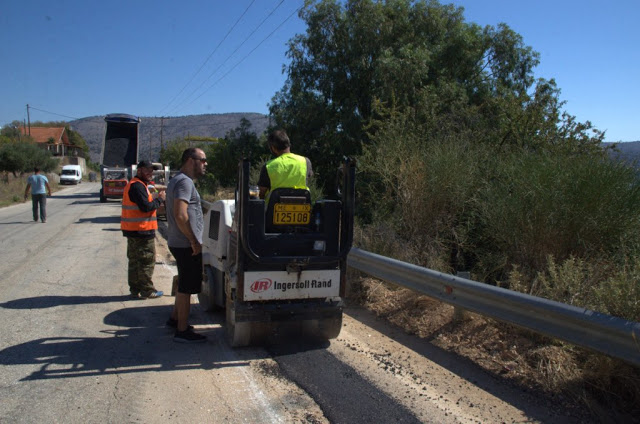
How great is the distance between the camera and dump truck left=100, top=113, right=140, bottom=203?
26922 millimetres

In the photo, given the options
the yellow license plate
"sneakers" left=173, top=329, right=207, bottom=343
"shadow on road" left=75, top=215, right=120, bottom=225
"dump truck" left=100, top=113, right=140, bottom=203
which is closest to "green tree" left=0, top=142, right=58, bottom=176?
"dump truck" left=100, top=113, right=140, bottom=203

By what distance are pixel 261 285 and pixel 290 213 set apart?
72 centimetres

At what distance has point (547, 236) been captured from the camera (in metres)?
6.02

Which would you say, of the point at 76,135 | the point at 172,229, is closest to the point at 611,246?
the point at 172,229

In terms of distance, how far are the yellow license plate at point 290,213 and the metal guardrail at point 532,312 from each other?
1.52m

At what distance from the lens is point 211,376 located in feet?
13.9

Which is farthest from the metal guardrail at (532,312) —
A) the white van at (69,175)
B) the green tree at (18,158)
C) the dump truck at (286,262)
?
the white van at (69,175)

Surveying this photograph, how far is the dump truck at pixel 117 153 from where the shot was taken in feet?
88.3

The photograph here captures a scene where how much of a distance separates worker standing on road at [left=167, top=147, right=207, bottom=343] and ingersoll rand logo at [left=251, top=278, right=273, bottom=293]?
0.82m

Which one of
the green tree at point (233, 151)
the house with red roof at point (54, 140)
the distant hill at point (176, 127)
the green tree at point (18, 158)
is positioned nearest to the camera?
the green tree at point (233, 151)

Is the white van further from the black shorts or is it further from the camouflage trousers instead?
the black shorts

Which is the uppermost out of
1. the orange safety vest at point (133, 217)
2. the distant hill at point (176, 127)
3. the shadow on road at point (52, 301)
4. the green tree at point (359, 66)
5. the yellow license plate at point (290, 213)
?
the distant hill at point (176, 127)

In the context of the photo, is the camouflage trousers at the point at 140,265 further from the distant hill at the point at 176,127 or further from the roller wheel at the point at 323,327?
the distant hill at the point at 176,127

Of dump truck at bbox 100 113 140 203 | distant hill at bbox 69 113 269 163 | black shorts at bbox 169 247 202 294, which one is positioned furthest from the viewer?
distant hill at bbox 69 113 269 163
